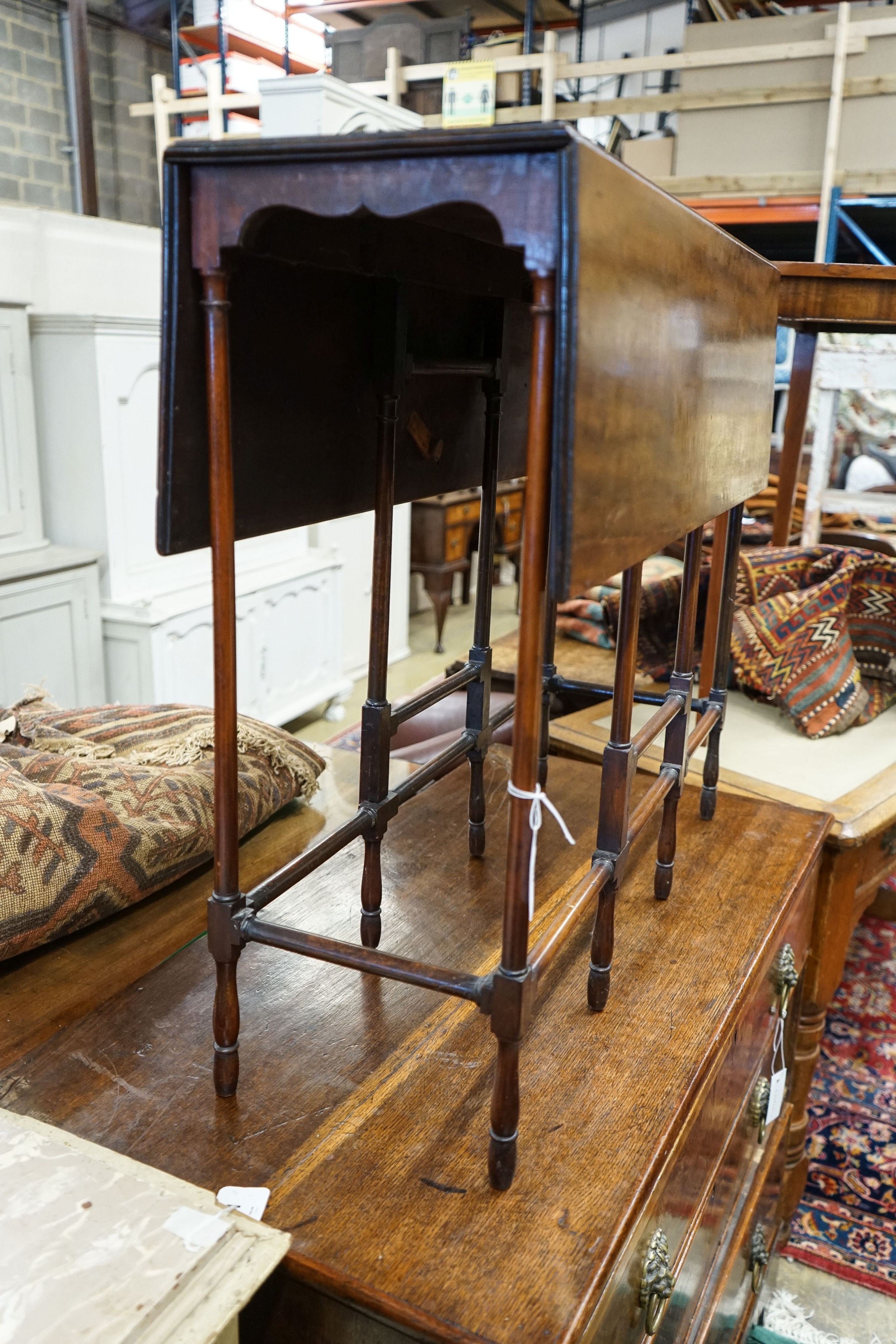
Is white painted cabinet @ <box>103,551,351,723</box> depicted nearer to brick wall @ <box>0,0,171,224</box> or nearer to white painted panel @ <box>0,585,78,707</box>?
white painted panel @ <box>0,585,78,707</box>

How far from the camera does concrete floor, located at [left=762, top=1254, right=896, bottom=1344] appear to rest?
1.62 metres

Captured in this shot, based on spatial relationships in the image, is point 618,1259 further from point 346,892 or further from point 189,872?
point 189,872

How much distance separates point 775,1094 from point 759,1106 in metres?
0.09

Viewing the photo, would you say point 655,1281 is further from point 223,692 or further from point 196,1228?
point 223,692

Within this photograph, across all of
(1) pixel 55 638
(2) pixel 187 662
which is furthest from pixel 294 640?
(1) pixel 55 638

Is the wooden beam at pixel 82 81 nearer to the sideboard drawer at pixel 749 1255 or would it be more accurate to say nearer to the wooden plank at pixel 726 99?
the wooden plank at pixel 726 99

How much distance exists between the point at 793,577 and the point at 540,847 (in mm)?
1177

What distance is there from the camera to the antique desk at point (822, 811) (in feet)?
5.64

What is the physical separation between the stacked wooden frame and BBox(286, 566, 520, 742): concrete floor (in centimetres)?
222

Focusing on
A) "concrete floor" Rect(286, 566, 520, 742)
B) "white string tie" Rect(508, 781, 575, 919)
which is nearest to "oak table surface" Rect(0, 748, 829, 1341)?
Result: "white string tie" Rect(508, 781, 575, 919)

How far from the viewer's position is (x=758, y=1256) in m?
1.53

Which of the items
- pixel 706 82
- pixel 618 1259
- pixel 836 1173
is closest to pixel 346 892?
pixel 618 1259

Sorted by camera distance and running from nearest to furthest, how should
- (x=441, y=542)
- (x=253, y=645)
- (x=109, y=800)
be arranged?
(x=109, y=800) < (x=253, y=645) < (x=441, y=542)

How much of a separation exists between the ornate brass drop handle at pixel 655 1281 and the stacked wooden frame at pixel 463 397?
19 centimetres
